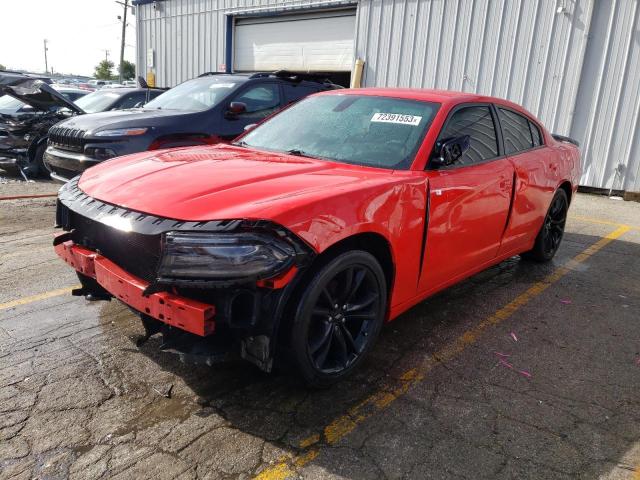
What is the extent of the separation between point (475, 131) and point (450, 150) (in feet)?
2.44

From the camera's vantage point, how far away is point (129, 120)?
623 cm

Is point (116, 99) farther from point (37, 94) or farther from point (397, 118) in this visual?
point (397, 118)

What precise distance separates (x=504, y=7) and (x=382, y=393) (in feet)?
32.3

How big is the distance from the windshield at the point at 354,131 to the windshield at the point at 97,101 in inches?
259

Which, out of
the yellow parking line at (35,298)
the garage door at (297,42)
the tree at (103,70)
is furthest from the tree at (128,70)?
the yellow parking line at (35,298)

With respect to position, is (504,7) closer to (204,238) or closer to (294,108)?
(294,108)

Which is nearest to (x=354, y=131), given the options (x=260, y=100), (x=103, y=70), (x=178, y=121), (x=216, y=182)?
(x=216, y=182)

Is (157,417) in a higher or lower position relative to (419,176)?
lower

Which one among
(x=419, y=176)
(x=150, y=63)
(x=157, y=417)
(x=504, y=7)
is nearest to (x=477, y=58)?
(x=504, y=7)

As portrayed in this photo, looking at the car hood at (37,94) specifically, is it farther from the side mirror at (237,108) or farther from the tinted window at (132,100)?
the side mirror at (237,108)

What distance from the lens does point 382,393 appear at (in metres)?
2.84

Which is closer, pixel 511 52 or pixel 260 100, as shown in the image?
pixel 260 100

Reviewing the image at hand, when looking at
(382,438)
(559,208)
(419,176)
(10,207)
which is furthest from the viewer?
(10,207)

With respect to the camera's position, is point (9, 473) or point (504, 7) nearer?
point (9, 473)
